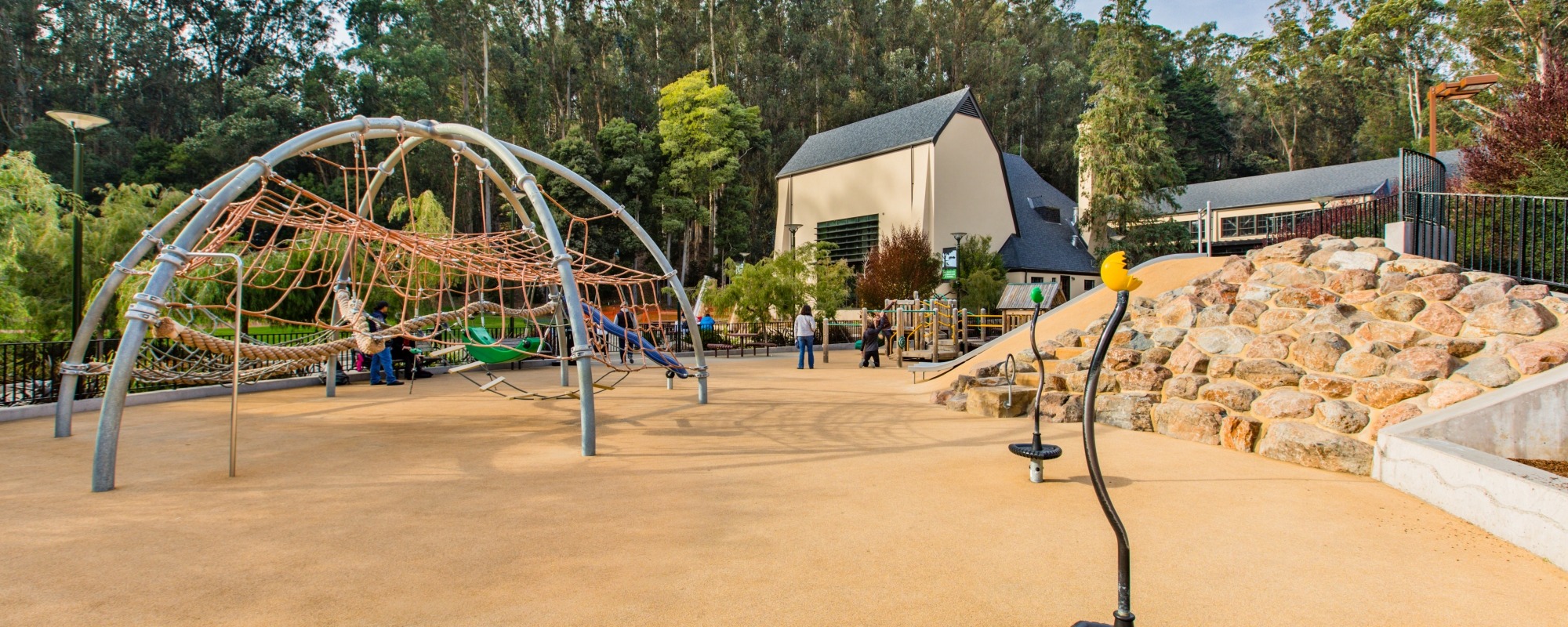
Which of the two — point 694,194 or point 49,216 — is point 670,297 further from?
point 49,216

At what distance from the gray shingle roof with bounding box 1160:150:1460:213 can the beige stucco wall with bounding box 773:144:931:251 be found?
14463mm

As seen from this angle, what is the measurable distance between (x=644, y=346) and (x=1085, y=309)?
7.90m

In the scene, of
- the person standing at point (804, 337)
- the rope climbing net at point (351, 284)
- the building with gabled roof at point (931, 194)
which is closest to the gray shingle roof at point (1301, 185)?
the building with gabled roof at point (931, 194)

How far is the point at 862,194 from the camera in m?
37.4

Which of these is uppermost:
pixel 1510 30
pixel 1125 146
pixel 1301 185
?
pixel 1510 30

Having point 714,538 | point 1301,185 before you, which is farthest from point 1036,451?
point 1301,185

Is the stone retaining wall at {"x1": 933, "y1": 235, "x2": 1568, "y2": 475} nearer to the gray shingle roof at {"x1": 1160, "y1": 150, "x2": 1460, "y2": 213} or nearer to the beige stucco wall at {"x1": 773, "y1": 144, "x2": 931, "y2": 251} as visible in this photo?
the beige stucco wall at {"x1": 773, "y1": 144, "x2": 931, "y2": 251}

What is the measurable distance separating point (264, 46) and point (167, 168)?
1493 cm

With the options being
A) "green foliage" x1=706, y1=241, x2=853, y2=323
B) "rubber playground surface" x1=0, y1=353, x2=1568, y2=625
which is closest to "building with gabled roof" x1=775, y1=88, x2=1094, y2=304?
"green foliage" x1=706, y1=241, x2=853, y2=323

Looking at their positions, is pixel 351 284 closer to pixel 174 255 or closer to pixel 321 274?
pixel 321 274

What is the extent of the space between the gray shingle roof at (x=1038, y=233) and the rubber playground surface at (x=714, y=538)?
28500mm

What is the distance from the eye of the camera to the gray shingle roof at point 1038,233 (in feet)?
117

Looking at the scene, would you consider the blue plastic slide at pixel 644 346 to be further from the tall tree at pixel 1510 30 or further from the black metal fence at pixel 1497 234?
the tall tree at pixel 1510 30

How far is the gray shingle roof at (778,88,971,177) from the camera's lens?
3469 cm
